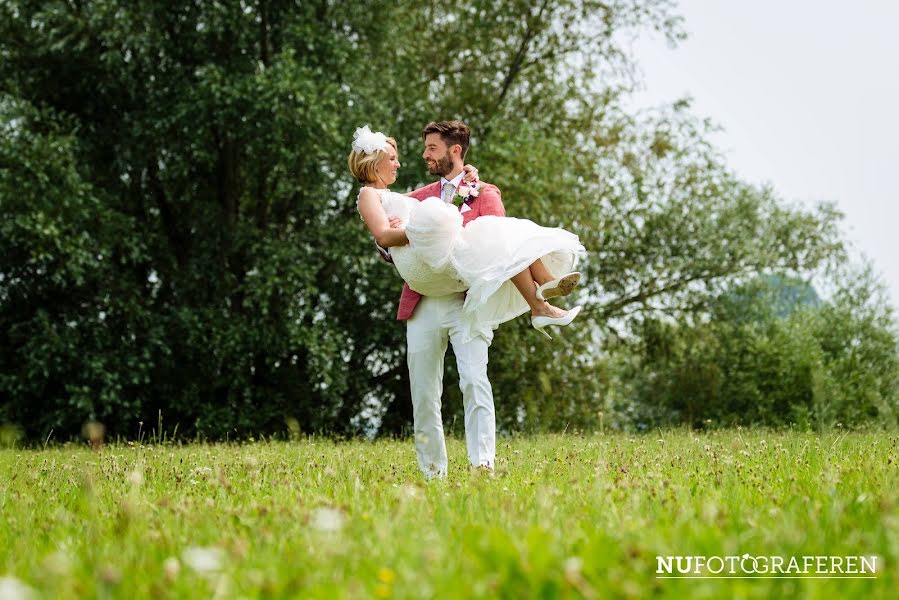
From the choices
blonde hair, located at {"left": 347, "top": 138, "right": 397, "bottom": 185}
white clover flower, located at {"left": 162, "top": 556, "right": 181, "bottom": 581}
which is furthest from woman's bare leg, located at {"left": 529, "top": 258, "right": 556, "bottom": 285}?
white clover flower, located at {"left": 162, "top": 556, "right": 181, "bottom": 581}

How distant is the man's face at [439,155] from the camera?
6.18 metres

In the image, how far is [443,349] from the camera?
602 cm

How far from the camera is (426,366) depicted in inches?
234

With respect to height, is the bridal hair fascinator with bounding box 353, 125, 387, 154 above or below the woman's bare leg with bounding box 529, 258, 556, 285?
above

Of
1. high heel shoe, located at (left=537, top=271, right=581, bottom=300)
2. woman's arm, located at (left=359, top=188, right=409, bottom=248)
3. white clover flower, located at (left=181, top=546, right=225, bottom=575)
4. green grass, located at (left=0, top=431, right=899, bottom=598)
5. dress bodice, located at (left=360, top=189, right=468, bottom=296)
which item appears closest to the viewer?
white clover flower, located at (left=181, top=546, right=225, bottom=575)

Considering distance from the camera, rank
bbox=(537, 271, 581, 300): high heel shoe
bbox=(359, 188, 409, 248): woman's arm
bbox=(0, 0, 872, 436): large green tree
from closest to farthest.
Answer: bbox=(537, 271, 581, 300): high heel shoe
bbox=(359, 188, 409, 248): woman's arm
bbox=(0, 0, 872, 436): large green tree

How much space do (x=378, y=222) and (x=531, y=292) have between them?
1044mm

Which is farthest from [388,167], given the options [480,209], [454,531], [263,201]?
[263,201]

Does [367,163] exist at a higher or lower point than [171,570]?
higher

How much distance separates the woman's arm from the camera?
5824 millimetres

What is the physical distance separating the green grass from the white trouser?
1.24 ft

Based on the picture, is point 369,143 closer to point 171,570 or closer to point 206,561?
point 171,570

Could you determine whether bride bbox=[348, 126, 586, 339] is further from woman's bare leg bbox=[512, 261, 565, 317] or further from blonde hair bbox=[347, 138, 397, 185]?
blonde hair bbox=[347, 138, 397, 185]

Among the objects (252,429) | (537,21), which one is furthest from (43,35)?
(537,21)
